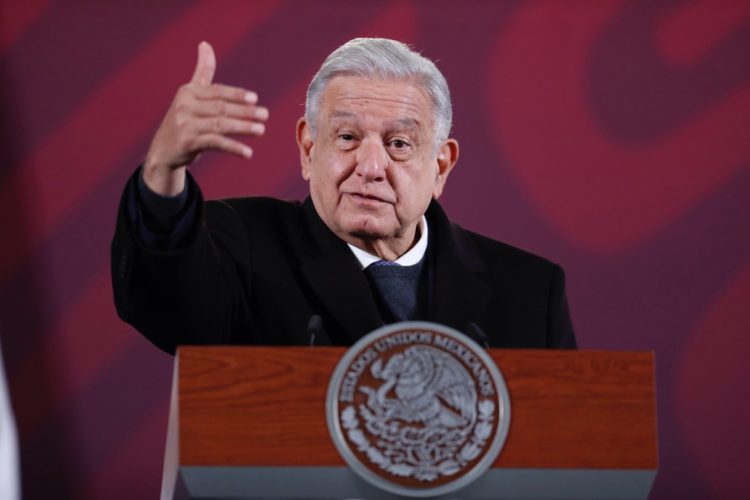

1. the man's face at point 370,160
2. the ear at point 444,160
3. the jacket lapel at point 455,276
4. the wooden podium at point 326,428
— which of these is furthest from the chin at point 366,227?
the wooden podium at point 326,428

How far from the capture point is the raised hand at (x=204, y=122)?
6.08 feet

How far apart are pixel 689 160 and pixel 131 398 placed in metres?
1.54

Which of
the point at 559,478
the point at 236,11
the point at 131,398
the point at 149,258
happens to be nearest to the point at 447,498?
the point at 559,478

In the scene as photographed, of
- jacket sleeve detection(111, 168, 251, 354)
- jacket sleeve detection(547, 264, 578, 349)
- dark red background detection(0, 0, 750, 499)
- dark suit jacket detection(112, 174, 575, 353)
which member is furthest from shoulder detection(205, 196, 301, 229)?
dark red background detection(0, 0, 750, 499)

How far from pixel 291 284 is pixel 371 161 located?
0.90 ft

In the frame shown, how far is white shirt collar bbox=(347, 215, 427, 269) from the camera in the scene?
2.54 metres

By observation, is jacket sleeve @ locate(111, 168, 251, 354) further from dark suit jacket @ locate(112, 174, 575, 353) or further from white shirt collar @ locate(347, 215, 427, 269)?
white shirt collar @ locate(347, 215, 427, 269)

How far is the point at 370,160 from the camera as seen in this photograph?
247cm

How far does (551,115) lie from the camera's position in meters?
3.45

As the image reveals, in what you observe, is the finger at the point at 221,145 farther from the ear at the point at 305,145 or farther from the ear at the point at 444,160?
the ear at the point at 444,160

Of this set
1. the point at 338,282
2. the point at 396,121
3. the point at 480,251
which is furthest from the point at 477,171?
the point at 338,282

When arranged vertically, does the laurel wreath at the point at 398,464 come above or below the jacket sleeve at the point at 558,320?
below

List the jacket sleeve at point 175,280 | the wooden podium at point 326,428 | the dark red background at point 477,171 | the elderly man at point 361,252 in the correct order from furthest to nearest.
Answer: the dark red background at point 477,171, the elderly man at point 361,252, the jacket sleeve at point 175,280, the wooden podium at point 326,428

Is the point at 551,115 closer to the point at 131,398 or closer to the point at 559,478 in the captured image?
the point at 131,398
